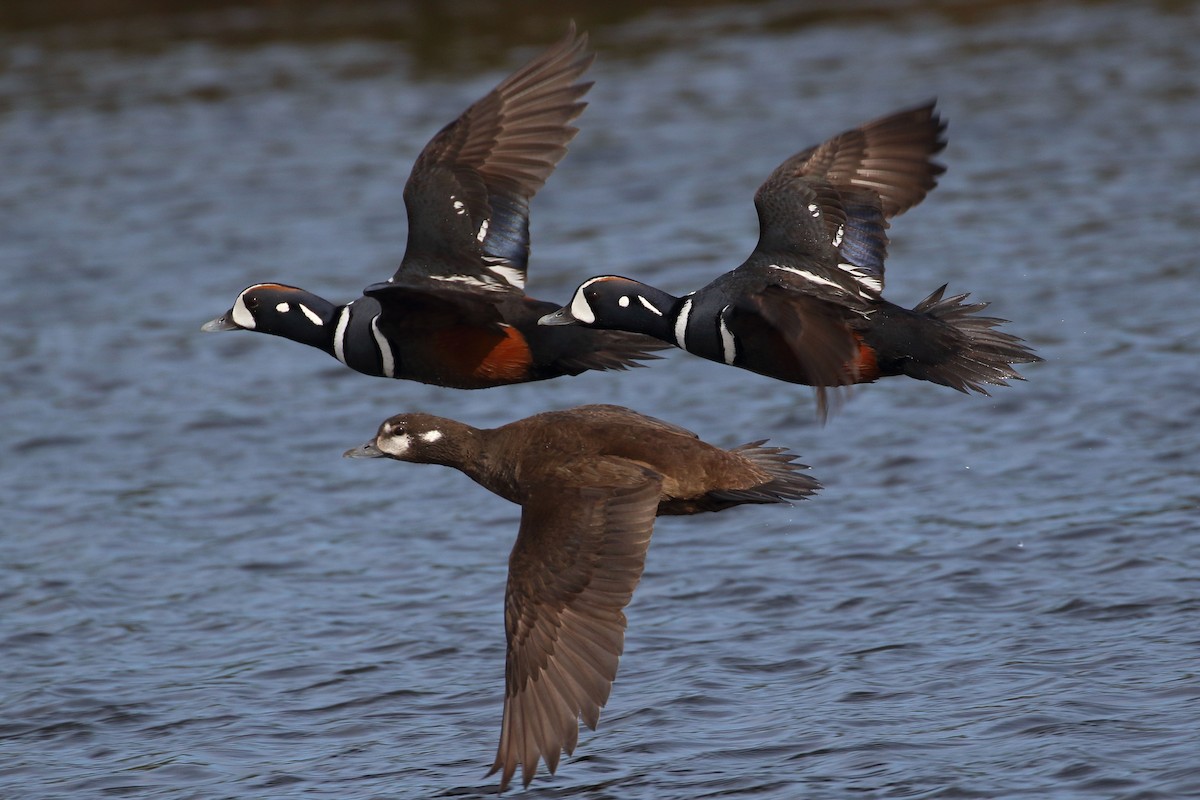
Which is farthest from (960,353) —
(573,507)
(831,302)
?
(573,507)

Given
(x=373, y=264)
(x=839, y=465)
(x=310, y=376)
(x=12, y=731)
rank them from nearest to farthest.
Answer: (x=12, y=731)
(x=839, y=465)
(x=310, y=376)
(x=373, y=264)

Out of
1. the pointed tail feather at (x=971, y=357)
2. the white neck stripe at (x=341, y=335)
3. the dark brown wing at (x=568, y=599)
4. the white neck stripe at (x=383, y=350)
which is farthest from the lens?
the white neck stripe at (x=341, y=335)

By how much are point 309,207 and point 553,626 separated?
39.4 feet

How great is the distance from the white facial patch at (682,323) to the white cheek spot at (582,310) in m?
0.37

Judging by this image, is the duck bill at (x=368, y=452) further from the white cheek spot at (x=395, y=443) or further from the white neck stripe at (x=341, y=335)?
the white neck stripe at (x=341, y=335)

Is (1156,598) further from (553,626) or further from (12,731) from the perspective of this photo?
(12,731)

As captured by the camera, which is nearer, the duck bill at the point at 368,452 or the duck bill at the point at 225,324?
the duck bill at the point at 368,452

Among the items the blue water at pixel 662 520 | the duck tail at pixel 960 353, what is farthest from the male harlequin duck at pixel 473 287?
the blue water at pixel 662 520

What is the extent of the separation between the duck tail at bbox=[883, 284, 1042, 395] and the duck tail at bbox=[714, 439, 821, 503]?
66 cm

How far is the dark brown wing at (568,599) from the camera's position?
6.96 meters

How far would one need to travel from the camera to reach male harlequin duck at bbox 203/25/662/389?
829 centimetres

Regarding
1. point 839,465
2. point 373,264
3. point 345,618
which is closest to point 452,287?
point 345,618

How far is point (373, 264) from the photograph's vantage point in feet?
54.3

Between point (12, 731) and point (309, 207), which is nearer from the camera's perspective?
point (12, 731)
